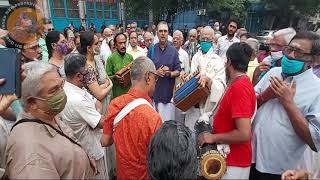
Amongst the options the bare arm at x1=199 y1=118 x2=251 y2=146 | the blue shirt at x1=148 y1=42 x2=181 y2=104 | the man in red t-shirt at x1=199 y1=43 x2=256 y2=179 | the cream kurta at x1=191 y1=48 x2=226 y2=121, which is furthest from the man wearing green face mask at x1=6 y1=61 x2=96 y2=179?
the blue shirt at x1=148 y1=42 x2=181 y2=104

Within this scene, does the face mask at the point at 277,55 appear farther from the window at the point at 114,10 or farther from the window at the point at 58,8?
the window at the point at 114,10

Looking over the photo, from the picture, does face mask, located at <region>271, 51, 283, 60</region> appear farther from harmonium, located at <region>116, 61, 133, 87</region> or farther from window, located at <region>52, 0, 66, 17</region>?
window, located at <region>52, 0, 66, 17</region>

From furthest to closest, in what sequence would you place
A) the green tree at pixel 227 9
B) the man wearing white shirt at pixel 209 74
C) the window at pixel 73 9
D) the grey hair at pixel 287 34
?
the green tree at pixel 227 9 → the window at pixel 73 9 → the man wearing white shirt at pixel 209 74 → the grey hair at pixel 287 34

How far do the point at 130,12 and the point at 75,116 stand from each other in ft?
77.0

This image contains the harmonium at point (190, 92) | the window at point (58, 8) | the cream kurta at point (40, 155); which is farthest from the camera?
the window at point (58, 8)

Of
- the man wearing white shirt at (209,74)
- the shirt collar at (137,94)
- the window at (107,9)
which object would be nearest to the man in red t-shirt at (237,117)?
the man wearing white shirt at (209,74)

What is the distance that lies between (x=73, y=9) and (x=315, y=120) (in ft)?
88.2

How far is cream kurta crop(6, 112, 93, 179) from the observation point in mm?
1504

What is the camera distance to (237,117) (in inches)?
90.1

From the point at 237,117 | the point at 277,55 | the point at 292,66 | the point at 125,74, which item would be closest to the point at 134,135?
the point at 237,117

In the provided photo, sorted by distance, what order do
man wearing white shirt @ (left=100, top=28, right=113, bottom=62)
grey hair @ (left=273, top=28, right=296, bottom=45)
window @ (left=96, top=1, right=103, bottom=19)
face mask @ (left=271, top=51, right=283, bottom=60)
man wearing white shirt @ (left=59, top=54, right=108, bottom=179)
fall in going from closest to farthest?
man wearing white shirt @ (left=59, top=54, right=108, bottom=179) < grey hair @ (left=273, top=28, right=296, bottom=45) < face mask @ (left=271, top=51, right=283, bottom=60) < man wearing white shirt @ (left=100, top=28, right=113, bottom=62) < window @ (left=96, top=1, right=103, bottom=19)

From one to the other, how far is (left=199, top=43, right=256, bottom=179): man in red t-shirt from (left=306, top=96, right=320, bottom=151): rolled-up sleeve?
0.44m

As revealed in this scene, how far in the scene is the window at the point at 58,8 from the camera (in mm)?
25016

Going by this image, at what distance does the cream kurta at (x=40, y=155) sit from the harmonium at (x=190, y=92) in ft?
6.21
